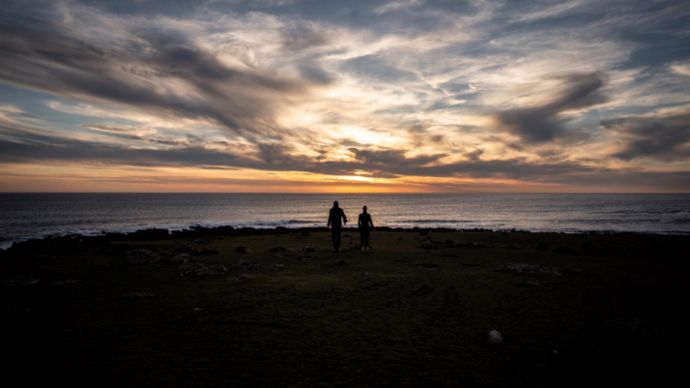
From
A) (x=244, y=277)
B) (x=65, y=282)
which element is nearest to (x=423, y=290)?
(x=244, y=277)

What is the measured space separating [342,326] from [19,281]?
1024cm

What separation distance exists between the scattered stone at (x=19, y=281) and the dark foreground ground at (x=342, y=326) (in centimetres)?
6

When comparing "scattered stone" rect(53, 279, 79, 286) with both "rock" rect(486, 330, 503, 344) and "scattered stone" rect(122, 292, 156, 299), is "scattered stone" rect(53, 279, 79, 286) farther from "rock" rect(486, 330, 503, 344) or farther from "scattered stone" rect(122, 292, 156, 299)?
"rock" rect(486, 330, 503, 344)

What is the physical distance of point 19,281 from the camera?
1037 cm

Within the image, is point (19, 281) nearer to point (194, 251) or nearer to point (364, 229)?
point (194, 251)

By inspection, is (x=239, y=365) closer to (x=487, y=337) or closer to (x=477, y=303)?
(x=487, y=337)

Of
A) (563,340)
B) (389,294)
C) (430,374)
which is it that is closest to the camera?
(430,374)

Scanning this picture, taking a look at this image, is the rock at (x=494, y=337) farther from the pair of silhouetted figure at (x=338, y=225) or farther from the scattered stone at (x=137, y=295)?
the pair of silhouetted figure at (x=338, y=225)

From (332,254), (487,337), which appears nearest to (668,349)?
(487,337)

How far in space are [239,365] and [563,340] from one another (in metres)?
5.56

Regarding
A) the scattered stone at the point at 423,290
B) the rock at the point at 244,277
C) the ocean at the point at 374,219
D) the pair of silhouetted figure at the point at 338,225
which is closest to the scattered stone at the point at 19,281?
the rock at the point at 244,277

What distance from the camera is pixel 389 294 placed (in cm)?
942

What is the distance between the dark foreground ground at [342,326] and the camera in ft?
16.3

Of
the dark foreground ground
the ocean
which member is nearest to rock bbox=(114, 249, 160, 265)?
the dark foreground ground
